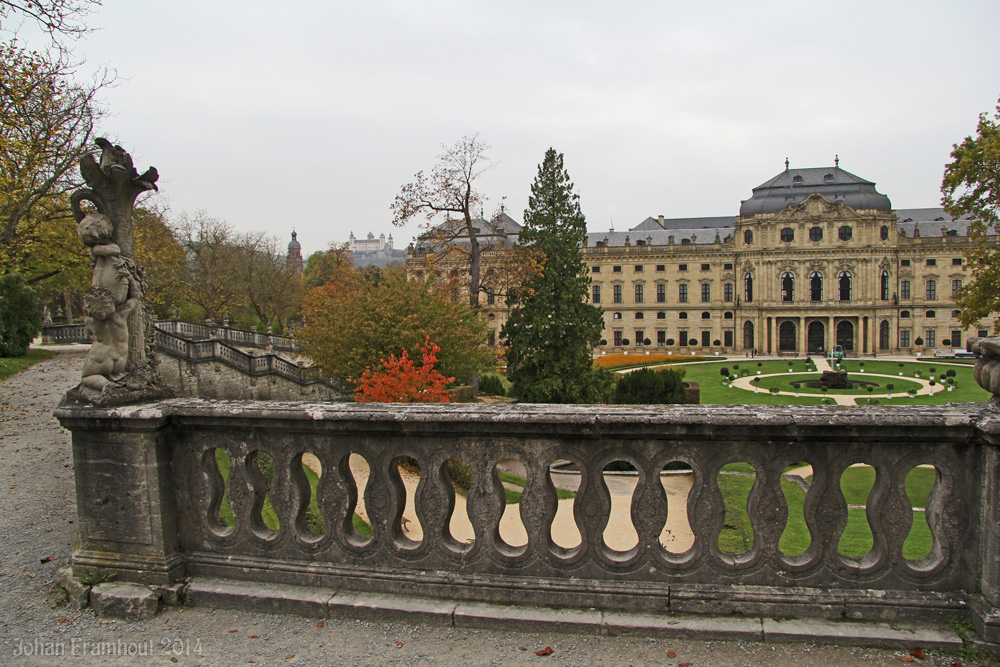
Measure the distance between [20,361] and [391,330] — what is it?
15.4 meters

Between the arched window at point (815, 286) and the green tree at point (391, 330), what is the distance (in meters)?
50.6

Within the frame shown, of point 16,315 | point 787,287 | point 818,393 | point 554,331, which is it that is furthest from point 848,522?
point 787,287

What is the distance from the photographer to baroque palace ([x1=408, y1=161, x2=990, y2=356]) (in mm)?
60531

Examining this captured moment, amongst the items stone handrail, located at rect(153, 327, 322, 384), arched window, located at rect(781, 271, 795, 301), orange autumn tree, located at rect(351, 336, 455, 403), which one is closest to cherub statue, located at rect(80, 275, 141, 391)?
orange autumn tree, located at rect(351, 336, 455, 403)

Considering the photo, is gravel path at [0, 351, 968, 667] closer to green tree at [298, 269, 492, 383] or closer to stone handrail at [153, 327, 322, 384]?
green tree at [298, 269, 492, 383]

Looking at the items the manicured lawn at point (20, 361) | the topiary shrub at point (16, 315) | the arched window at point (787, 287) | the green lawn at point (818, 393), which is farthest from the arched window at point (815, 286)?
the topiary shrub at point (16, 315)

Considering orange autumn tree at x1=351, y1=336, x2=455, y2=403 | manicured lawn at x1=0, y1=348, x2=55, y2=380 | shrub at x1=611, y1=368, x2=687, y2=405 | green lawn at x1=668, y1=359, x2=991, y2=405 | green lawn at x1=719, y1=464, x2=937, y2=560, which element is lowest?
green lawn at x1=668, y1=359, x2=991, y2=405

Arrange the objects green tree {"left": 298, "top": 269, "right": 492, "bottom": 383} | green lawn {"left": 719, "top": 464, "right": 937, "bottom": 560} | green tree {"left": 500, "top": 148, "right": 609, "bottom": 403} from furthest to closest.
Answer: green tree {"left": 500, "top": 148, "right": 609, "bottom": 403} → green tree {"left": 298, "top": 269, "right": 492, "bottom": 383} → green lawn {"left": 719, "top": 464, "right": 937, "bottom": 560}

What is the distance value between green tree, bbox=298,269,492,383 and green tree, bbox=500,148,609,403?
432 centimetres

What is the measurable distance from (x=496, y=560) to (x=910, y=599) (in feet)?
8.16

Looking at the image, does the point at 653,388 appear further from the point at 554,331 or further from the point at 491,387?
the point at 491,387

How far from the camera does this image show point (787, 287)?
6331cm

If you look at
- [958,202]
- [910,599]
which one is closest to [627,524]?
[910,599]

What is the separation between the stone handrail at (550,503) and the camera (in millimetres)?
3531
